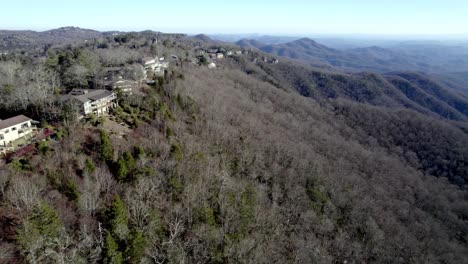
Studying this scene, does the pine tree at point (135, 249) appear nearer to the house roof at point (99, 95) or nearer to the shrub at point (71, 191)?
the shrub at point (71, 191)

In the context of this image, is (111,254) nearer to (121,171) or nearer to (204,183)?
(121,171)

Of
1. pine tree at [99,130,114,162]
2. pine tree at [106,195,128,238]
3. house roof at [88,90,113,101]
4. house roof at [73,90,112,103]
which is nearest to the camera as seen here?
pine tree at [106,195,128,238]

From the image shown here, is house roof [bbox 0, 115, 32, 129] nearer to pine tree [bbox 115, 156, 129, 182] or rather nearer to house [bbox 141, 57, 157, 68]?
pine tree [bbox 115, 156, 129, 182]

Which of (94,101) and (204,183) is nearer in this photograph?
(204,183)

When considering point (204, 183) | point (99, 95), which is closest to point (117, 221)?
point (204, 183)

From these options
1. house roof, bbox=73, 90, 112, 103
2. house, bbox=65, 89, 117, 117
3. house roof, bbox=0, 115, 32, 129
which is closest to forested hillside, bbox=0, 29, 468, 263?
house, bbox=65, 89, 117, 117

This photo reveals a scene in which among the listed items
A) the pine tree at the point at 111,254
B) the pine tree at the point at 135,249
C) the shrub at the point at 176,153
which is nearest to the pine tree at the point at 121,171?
the shrub at the point at 176,153

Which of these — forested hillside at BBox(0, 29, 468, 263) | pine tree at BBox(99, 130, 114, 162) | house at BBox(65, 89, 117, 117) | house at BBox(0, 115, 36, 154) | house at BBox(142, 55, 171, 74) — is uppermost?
house at BBox(142, 55, 171, 74)
